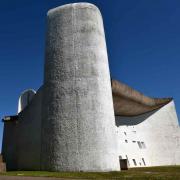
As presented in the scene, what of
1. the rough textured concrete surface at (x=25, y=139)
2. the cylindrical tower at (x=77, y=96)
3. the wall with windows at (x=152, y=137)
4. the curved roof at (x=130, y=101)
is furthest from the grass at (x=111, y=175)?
the wall with windows at (x=152, y=137)

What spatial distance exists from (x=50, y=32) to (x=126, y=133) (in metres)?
15.1

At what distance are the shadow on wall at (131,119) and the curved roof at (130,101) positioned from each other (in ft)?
1.51

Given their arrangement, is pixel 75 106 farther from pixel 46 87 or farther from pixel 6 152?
pixel 6 152

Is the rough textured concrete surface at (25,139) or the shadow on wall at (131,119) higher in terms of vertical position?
the shadow on wall at (131,119)

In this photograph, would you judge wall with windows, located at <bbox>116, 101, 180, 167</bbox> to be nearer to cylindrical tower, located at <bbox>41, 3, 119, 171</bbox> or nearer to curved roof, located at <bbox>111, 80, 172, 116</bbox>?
curved roof, located at <bbox>111, 80, 172, 116</bbox>

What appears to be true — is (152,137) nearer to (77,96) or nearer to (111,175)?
(77,96)

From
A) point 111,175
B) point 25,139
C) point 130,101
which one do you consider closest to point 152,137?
point 130,101

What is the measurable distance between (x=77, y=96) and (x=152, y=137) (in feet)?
62.1

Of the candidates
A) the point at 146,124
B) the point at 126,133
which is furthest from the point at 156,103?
the point at 126,133

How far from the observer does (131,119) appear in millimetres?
29781

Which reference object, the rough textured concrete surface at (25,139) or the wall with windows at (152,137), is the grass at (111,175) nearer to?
the rough textured concrete surface at (25,139)

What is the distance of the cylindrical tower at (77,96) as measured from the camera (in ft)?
46.5

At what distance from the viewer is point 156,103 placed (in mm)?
30609

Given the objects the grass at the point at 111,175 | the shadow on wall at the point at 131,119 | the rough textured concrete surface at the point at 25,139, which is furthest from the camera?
the shadow on wall at the point at 131,119
